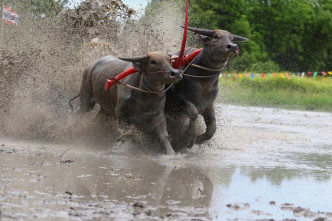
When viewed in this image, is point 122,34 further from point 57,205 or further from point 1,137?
point 57,205

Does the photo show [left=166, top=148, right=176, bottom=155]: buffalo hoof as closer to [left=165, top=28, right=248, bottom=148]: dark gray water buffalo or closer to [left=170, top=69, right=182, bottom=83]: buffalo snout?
[left=165, top=28, right=248, bottom=148]: dark gray water buffalo

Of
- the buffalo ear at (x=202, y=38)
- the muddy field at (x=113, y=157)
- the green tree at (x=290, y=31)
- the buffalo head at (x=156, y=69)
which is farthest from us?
the green tree at (x=290, y=31)

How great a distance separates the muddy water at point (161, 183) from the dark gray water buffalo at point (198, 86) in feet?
1.30

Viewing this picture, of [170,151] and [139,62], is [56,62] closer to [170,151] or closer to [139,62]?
[139,62]

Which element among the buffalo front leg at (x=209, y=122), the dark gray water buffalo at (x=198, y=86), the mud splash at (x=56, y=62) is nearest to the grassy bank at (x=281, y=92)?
the mud splash at (x=56, y=62)

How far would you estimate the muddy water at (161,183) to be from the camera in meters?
5.45

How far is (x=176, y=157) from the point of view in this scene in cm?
870

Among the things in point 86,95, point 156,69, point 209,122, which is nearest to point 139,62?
point 156,69

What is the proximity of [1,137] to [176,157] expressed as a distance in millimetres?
3025

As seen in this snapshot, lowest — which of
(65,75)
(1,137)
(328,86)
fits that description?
(328,86)

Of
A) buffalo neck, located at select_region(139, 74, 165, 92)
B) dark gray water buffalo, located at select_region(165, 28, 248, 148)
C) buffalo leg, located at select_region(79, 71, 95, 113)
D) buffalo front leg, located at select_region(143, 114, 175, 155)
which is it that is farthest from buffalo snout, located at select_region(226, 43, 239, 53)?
buffalo leg, located at select_region(79, 71, 95, 113)

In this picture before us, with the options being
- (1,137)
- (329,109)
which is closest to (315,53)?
(329,109)

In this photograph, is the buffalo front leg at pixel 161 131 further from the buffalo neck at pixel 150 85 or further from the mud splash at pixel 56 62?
the mud splash at pixel 56 62

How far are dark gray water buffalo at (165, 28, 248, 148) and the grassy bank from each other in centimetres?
1872
